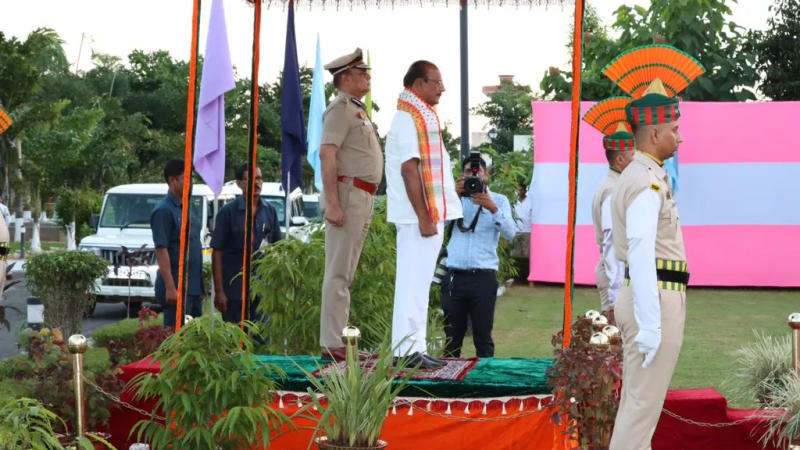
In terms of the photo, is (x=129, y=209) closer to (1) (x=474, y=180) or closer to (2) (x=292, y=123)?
(2) (x=292, y=123)

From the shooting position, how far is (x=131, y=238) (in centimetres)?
1691

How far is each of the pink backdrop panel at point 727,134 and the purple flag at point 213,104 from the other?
1160 cm

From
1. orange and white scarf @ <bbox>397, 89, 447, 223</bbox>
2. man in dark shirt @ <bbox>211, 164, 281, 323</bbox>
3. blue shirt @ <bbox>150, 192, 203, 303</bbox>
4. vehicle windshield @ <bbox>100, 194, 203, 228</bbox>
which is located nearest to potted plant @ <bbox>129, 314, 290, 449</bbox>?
orange and white scarf @ <bbox>397, 89, 447, 223</bbox>

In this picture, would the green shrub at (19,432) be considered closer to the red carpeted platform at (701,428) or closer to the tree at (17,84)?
the red carpeted platform at (701,428)

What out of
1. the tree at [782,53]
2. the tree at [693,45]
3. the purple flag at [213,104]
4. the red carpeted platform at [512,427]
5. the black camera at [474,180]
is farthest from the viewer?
the tree at [782,53]

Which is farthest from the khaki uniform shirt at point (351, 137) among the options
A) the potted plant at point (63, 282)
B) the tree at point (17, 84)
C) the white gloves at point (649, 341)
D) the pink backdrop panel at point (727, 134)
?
the tree at point (17, 84)

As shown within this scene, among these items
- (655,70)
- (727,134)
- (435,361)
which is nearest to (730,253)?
(727,134)

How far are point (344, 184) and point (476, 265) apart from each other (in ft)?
6.03

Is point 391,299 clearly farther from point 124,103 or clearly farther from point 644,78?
point 124,103

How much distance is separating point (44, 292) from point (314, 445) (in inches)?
281

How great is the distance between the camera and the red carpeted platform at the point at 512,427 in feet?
20.5

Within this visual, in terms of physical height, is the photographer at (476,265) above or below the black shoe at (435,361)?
above

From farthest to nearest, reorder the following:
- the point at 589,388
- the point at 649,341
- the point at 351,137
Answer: the point at 351,137 → the point at 589,388 → the point at 649,341

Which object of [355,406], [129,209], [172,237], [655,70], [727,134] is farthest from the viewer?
[727,134]
